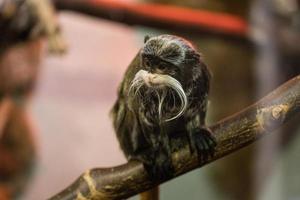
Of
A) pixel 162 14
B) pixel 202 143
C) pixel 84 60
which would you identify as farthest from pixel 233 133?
pixel 162 14

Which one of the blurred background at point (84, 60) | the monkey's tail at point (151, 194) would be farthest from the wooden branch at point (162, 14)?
the monkey's tail at point (151, 194)

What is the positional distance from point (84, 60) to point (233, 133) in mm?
1118

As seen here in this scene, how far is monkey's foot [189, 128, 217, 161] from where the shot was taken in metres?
0.56

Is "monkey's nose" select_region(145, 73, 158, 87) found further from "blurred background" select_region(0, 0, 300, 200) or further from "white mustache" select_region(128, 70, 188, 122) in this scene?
"blurred background" select_region(0, 0, 300, 200)

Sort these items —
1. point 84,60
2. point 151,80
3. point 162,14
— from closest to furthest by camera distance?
point 151,80, point 84,60, point 162,14

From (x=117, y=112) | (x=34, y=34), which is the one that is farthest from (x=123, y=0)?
(x=117, y=112)

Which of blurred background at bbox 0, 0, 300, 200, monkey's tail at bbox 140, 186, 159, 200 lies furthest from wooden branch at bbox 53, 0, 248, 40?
monkey's tail at bbox 140, 186, 159, 200

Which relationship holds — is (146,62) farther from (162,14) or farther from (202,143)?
(162,14)

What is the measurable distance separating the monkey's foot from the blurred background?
327 millimetres

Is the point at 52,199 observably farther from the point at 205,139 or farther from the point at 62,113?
the point at 62,113

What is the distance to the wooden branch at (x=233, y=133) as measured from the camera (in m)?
0.57

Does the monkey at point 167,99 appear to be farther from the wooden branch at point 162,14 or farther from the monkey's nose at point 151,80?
the wooden branch at point 162,14

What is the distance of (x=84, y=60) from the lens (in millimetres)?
1651

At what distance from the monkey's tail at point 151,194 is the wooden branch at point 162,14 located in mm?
1098
